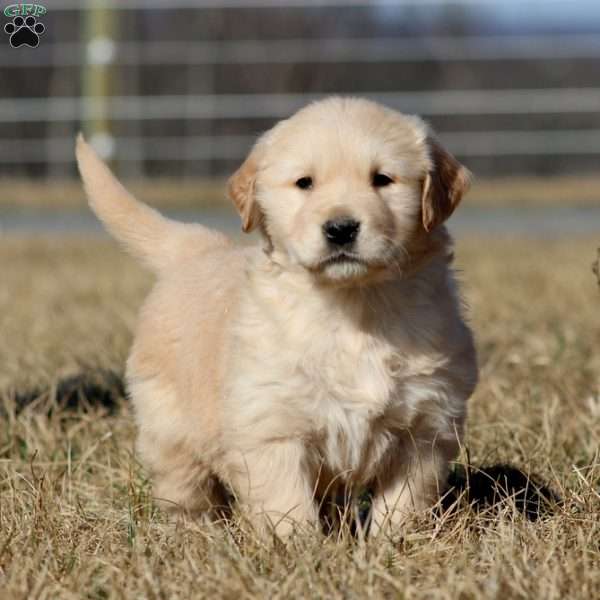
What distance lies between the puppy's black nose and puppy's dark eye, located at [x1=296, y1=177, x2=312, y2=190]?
0.20 metres

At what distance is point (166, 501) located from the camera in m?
2.82

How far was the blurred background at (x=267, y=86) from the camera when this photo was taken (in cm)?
1195

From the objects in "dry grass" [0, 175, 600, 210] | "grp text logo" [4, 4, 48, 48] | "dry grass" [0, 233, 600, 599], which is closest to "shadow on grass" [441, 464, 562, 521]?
"dry grass" [0, 233, 600, 599]

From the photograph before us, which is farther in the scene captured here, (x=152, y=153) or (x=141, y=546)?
(x=152, y=153)

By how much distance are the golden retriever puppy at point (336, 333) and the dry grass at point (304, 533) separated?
0.51 ft

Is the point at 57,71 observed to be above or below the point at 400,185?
below

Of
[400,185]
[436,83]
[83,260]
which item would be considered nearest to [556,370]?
[400,185]

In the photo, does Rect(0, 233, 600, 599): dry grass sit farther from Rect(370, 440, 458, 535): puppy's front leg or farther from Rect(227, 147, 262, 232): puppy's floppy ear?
Rect(227, 147, 262, 232): puppy's floppy ear

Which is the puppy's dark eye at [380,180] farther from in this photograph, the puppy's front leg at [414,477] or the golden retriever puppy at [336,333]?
the puppy's front leg at [414,477]

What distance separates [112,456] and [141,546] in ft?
2.89

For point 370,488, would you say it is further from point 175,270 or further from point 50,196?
point 50,196

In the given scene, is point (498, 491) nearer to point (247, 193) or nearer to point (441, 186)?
point (441, 186)

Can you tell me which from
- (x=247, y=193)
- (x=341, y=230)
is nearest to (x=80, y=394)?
(x=247, y=193)

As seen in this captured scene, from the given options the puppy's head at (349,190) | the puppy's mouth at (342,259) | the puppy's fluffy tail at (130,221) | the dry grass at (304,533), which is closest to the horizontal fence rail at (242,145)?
the dry grass at (304,533)
